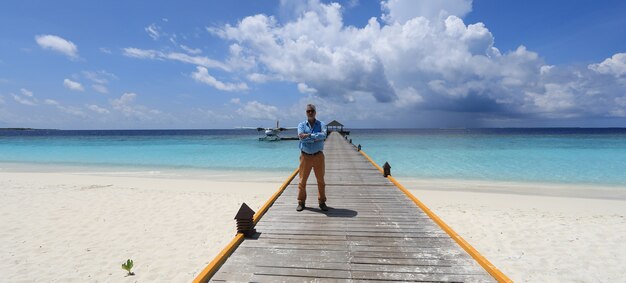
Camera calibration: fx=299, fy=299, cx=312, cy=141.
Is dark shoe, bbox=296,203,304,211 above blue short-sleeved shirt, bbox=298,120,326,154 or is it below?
below

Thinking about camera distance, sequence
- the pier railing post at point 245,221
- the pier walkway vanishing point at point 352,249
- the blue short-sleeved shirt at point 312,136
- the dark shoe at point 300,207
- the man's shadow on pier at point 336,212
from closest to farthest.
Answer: the pier walkway vanishing point at point 352,249, the pier railing post at point 245,221, the blue short-sleeved shirt at point 312,136, the man's shadow on pier at point 336,212, the dark shoe at point 300,207

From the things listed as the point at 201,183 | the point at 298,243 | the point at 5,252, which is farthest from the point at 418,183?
the point at 5,252

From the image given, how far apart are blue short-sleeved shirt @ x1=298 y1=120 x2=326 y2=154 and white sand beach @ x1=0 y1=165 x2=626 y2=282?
74.7 inches

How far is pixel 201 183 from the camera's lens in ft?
51.6

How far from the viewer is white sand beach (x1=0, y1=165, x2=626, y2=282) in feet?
19.2

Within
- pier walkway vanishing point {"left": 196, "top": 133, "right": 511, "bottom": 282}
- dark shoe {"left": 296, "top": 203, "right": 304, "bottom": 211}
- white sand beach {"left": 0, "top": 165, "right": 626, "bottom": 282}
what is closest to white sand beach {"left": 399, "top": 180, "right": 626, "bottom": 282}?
white sand beach {"left": 0, "top": 165, "right": 626, "bottom": 282}

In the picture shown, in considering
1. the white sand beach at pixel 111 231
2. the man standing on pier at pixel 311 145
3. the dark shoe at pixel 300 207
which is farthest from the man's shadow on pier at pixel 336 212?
the white sand beach at pixel 111 231

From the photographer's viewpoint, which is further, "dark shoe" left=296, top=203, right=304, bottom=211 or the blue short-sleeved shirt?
"dark shoe" left=296, top=203, right=304, bottom=211

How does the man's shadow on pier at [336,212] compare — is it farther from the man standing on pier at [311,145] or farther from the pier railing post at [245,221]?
the pier railing post at [245,221]

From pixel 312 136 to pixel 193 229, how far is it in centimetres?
488

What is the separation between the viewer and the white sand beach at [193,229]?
5844 millimetres

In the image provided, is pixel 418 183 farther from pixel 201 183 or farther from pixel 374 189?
pixel 201 183

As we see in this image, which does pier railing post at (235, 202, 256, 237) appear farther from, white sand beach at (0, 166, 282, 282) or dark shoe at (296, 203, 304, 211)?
dark shoe at (296, 203, 304, 211)

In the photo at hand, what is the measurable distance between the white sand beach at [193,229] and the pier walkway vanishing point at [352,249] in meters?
1.35
